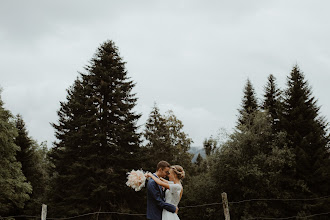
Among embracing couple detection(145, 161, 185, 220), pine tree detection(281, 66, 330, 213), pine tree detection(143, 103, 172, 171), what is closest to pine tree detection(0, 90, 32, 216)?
pine tree detection(143, 103, 172, 171)

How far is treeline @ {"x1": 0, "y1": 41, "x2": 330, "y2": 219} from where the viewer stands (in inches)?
901

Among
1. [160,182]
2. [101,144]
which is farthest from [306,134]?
[160,182]

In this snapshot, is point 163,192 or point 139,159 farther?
point 139,159

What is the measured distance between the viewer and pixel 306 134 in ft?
80.6

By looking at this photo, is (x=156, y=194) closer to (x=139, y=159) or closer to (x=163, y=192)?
(x=163, y=192)

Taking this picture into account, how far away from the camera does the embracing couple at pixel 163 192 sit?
5.00m

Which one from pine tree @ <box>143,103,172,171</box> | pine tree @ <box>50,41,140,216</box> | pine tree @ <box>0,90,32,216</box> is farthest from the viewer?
pine tree @ <box>143,103,172,171</box>

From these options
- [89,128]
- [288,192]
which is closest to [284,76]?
[288,192]

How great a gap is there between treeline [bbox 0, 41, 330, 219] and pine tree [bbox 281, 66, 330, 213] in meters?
0.07

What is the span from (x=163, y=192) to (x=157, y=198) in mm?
377

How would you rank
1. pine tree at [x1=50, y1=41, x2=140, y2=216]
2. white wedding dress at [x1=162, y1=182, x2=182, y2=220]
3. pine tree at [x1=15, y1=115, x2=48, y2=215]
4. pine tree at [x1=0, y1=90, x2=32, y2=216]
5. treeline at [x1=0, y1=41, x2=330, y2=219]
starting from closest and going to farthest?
white wedding dress at [x1=162, y1=182, x2=182, y2=220]
pine tree at [x1=0, y1=90, x2=32, y2=216]
treeline at [x1=0, y1=41, x2=330, y2=219]
pine tree at [x1=50, y1=41, x2=140, y2=216]
pine tree at [x1=15, y1=115, x2=48, y2=215]

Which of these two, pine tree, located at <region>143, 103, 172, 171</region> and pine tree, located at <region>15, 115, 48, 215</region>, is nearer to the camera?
pine tree, located at <region>15, 115, 48, 215</region>

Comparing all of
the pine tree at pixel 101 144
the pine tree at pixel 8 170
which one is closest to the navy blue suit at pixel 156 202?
the pine tree at pixel 101 144

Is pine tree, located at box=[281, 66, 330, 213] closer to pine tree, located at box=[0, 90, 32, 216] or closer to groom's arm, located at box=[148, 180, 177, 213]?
pine tree, located at box=[0, 90, 32, 216]
